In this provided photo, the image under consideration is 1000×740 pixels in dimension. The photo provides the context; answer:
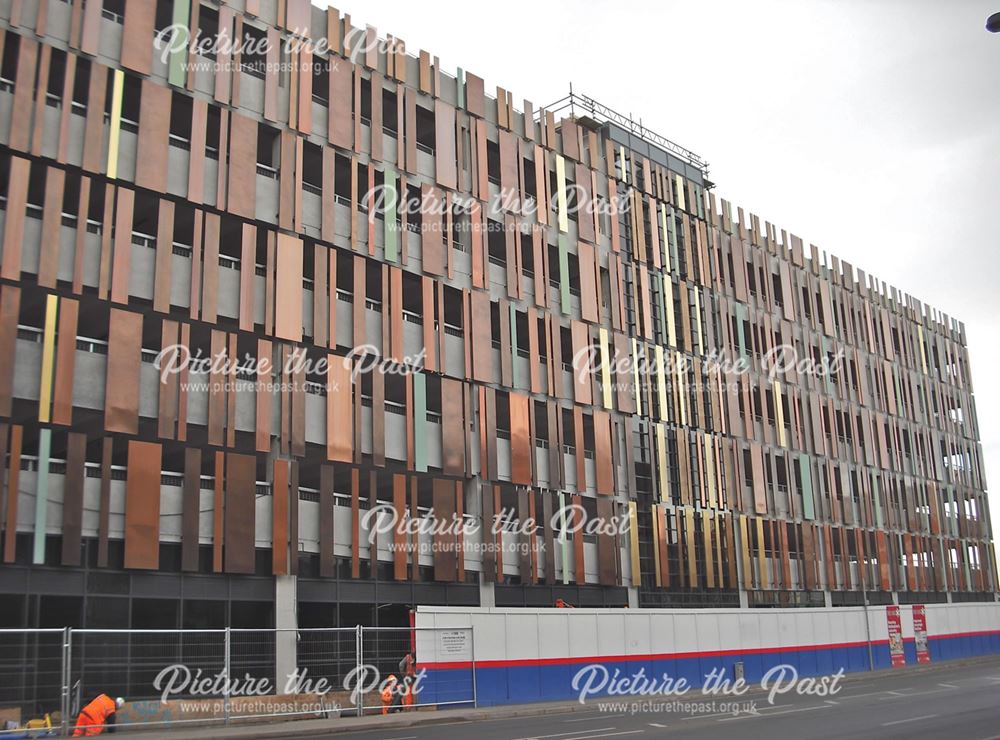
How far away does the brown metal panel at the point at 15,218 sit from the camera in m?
26.5

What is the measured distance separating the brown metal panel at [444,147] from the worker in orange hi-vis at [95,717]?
22.3 m

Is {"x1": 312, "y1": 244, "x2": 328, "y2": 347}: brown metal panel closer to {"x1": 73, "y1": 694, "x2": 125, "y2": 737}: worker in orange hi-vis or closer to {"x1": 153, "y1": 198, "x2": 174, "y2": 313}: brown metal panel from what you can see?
{"x1": 153, "y1": 198, "x2": 174, "y2": 313}: brown metal panel

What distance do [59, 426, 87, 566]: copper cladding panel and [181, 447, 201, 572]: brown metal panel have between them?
2816 millimetres

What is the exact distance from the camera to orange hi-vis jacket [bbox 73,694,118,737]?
2138 centimetres

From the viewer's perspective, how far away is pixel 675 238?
165 ft

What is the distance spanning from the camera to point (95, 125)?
94.9 feet

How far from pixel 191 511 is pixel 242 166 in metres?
10.9

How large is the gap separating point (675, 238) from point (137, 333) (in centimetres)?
2914

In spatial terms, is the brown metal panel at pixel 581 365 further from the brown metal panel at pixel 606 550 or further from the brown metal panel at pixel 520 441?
the brown metal panel at pixel 606 550

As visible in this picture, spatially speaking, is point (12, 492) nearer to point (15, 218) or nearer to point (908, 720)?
point (15, 218)

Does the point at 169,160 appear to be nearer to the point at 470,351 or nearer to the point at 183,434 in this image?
the point at 183,434

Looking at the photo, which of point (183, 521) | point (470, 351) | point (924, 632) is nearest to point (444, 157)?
point (470, 351)

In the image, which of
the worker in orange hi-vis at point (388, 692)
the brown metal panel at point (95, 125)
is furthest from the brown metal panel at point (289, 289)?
the worker in orange hi-vis at point (388, 692)

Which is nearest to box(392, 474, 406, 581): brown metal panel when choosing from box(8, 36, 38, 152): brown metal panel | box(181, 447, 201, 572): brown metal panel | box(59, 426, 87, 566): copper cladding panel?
box(181, 447, 201, 572): brown metal panel
